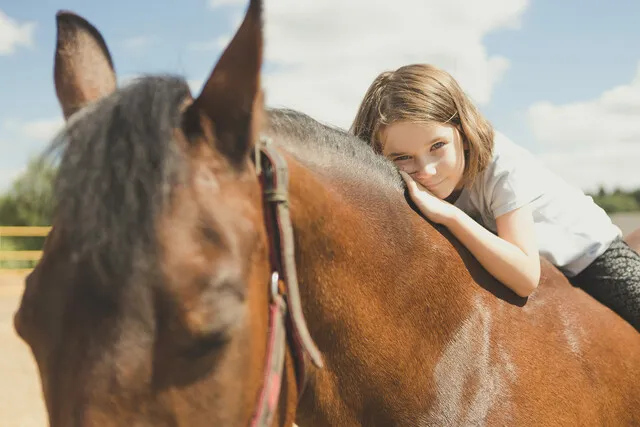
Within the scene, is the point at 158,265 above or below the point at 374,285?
above

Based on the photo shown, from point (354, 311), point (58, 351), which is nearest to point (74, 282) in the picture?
point (58, 351)

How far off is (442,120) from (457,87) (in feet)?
0.73

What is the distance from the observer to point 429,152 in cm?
248

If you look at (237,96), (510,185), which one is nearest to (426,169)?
(510,185)

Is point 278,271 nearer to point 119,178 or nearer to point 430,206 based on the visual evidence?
point 119,178

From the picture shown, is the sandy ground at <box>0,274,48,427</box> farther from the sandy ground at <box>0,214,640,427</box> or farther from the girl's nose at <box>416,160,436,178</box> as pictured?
the girl's nose at <box>416,160,436,178</box>

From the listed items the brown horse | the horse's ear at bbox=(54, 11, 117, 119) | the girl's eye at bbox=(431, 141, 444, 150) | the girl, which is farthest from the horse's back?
the horse's ear at bbox=(54, 11, 117, 119)

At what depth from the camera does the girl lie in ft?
7.40

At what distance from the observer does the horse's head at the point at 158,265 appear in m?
1.33

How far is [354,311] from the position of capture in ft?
6.07

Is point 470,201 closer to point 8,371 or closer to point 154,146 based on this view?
point 154,146

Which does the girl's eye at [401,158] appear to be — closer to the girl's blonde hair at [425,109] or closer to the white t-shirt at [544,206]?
the girl's blonde hair at [425,109]

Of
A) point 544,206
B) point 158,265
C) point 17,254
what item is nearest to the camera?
point 158,265

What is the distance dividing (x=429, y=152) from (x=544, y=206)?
726 millimetres
